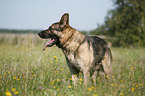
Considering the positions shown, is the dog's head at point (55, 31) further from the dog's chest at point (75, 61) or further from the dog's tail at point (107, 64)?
the dog's tail at point (107, 64)

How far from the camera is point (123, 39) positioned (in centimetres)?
1512

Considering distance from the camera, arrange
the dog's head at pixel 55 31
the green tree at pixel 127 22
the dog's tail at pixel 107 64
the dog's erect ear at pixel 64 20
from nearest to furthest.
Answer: the dog's erect ear at pixel 64 20, the dog's head at pixel 55 31, the dog's tail at pixel 107 64, the green tree at pixel 127 22

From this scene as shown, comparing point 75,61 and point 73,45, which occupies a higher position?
point 73,45

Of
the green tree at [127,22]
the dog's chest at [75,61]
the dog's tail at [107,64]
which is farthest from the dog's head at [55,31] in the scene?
the green tree at [127,22]

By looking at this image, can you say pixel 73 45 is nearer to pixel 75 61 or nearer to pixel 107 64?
pixel 75 61

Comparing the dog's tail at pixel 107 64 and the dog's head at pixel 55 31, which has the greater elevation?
the dog's head at pixel 55 31

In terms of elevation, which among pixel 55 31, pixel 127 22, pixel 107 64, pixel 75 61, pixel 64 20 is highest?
pixel 127 22

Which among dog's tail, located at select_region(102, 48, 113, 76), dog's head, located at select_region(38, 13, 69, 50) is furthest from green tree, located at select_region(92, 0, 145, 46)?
dog's head, located at select_region(38, 13, 69, 50)

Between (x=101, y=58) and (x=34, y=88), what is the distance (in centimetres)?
218

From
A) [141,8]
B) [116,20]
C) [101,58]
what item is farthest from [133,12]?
[101,58]

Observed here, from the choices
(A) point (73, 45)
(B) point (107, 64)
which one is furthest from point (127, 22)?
(A) point (73, 45)

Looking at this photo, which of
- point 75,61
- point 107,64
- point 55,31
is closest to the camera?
point 75,61

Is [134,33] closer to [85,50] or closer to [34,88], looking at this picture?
[85,50]

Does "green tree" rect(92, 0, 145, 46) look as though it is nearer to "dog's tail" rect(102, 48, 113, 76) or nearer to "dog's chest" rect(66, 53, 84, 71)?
"dog's tail" rect(102, 48, 113, 76)
